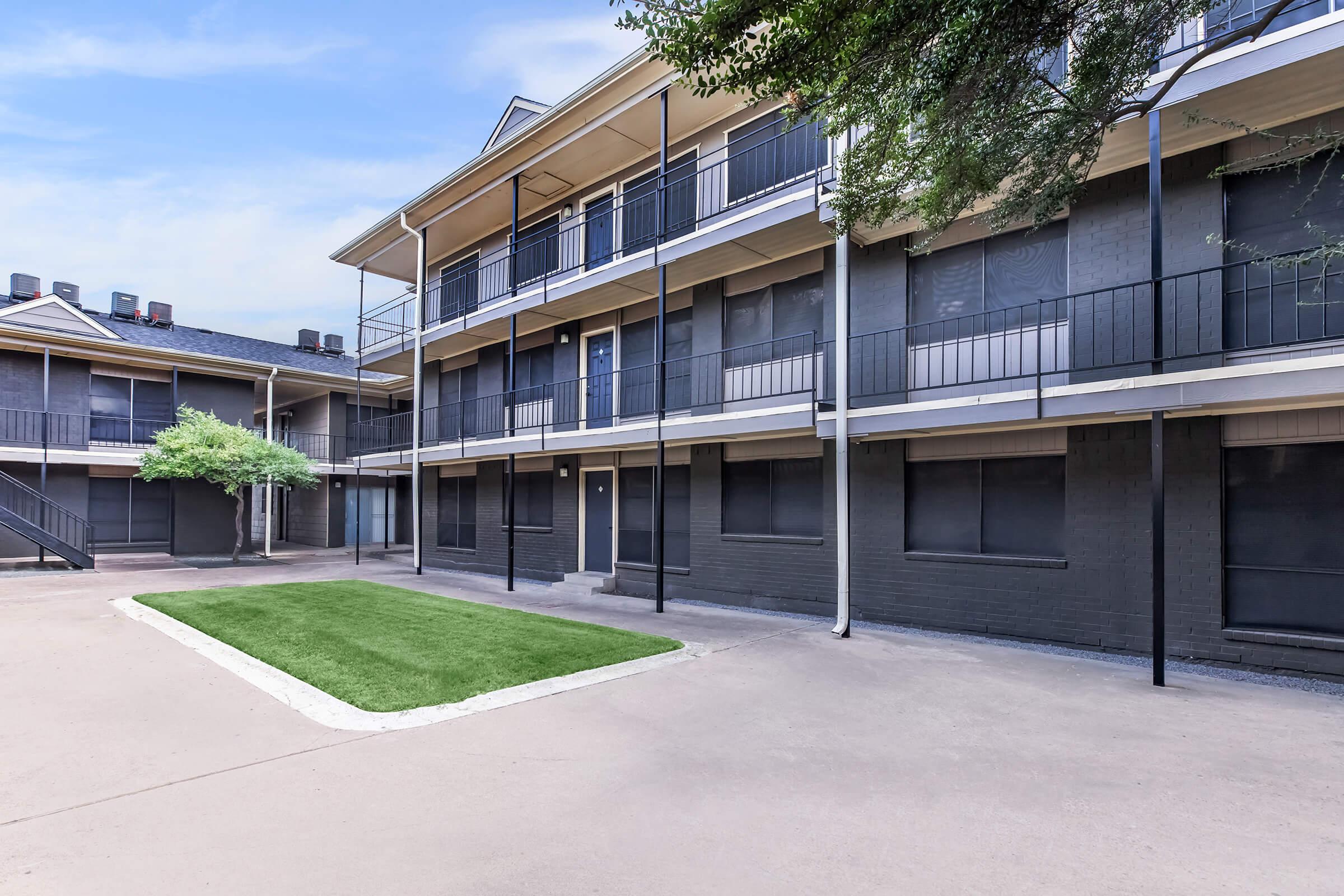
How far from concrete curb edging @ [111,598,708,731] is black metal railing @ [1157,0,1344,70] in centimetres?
837

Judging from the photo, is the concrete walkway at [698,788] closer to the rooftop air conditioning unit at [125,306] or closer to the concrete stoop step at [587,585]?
the concrete stoop step at [587,585]

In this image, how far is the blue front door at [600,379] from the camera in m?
13.8

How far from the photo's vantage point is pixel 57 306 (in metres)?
19.2

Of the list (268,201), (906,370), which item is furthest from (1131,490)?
(268,201)

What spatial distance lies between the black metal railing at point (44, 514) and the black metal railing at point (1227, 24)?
24.0m

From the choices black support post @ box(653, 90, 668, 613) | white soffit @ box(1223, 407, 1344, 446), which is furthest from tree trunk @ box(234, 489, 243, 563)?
white soffit @ box(1223, 407, 1344, 446)

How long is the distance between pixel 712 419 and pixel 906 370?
304 cm

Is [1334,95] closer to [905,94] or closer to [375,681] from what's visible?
[905,94]

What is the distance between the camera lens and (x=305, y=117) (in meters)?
37.6

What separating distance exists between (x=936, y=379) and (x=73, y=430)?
23.5 metres

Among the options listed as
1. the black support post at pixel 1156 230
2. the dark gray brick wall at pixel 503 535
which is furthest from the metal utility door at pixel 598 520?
the black support post at pixel 1156 230

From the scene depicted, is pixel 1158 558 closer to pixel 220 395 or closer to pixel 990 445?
pixel 990 445

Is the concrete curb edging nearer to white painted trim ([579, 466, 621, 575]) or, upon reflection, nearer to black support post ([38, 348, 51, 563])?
white painted trim ([579, 466, 621, 575])

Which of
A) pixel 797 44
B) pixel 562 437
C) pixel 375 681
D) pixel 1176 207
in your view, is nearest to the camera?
pixel 797 44
